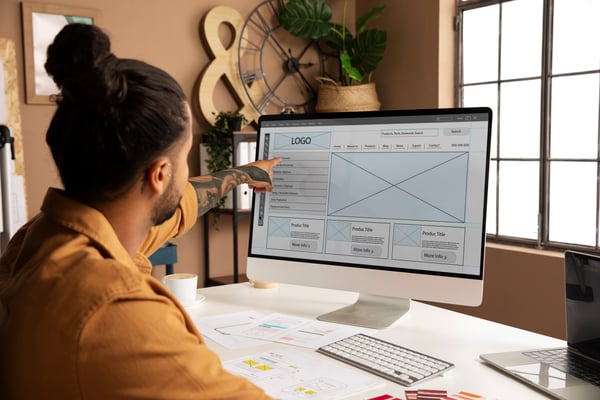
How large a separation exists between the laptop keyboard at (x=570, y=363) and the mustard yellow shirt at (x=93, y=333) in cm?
66

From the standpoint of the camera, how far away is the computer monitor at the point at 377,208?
146 cm

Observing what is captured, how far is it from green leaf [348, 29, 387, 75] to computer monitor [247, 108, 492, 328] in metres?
2.51

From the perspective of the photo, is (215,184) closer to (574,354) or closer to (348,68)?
(574,354)

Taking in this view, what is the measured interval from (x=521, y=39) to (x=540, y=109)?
0.43 m

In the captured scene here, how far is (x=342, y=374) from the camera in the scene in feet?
3.98

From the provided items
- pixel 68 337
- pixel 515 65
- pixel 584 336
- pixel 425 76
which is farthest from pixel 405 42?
pixel 68 337

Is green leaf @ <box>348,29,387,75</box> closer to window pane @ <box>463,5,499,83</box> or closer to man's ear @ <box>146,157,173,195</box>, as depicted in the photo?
window pane @ <box>463,5,499,83</box>

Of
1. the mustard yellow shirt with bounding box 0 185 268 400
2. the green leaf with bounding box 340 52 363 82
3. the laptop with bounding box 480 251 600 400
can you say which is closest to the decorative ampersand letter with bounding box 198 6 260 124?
the green leaf with bounding box 340 52 363 82

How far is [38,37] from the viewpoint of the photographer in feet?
10.9

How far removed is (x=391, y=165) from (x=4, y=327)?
1013 millimetres

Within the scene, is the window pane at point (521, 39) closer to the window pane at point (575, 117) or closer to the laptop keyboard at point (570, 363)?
the window pane at point (575, 117)

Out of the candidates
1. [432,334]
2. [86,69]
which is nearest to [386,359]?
[432,334]

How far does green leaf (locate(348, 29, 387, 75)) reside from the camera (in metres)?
4.03

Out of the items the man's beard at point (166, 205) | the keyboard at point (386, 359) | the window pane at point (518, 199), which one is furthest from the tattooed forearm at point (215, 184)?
the window pane at point (518, 199)
